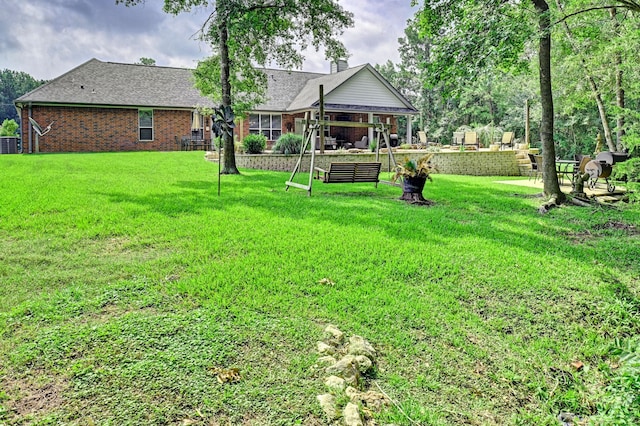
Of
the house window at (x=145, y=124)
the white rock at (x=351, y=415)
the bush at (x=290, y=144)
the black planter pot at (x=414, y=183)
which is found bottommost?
the white rock at (x=351, y=415)

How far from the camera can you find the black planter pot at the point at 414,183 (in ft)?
27.5

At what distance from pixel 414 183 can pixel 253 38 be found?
757 centimetres

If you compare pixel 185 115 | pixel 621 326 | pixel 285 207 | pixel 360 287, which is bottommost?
pixel 621 326

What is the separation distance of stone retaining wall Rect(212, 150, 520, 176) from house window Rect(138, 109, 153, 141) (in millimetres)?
10526

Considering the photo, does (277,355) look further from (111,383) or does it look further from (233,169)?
(233,169)

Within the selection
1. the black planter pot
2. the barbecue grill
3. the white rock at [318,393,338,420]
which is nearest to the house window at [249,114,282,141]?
the black planter pot

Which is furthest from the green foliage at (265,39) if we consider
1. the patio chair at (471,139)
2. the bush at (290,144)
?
the patio chair at (471,139)

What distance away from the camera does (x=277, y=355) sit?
2896 millimetres

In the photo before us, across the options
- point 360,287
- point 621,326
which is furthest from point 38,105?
point 621,326

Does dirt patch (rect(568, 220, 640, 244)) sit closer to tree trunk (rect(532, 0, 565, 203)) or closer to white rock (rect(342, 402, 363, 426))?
tree trunk (rect(532, 0, 565, 203))

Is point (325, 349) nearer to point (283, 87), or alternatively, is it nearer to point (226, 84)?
point (226, 84)

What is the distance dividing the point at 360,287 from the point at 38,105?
23261 mm

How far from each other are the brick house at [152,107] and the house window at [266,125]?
0.19 ft

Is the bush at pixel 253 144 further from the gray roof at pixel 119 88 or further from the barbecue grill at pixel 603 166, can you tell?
the barbecue grill at pixel 603 166
